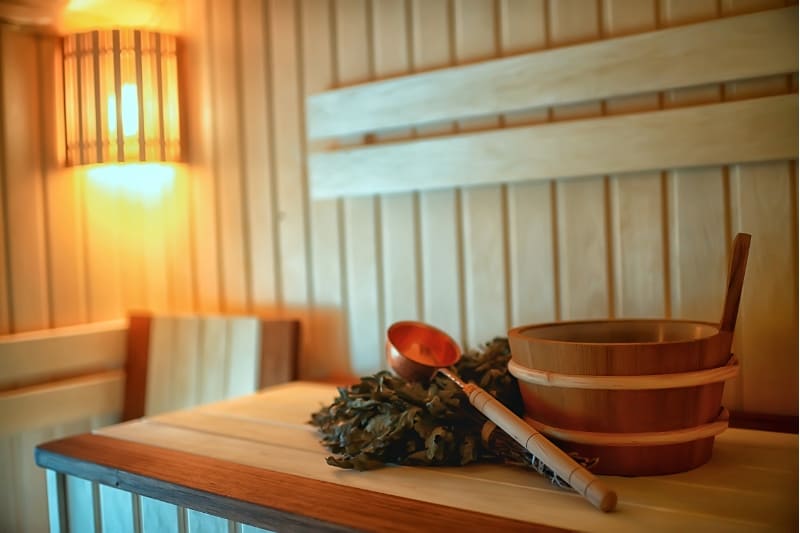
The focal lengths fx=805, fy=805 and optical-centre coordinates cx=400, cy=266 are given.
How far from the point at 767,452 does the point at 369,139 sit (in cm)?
122

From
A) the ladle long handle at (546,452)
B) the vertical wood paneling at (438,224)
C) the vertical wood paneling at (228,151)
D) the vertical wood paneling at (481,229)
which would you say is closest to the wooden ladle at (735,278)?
the ladle long handle at (546,452)

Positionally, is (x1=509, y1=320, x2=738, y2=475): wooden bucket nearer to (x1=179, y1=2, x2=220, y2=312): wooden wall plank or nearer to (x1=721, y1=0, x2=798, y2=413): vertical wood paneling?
(x1=721, y1=0, x2=798, y2=413): vertical wood paneling

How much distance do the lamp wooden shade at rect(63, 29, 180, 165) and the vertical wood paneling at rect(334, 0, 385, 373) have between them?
599mm

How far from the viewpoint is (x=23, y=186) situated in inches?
89.5

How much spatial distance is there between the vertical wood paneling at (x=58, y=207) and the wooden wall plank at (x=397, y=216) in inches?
38.2

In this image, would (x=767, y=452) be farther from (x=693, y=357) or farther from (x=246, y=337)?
(x=246, y=337)

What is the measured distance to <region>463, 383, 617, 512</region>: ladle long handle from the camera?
110 centimetres

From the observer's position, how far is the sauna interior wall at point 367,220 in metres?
1.62

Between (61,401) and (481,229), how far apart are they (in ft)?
4.19

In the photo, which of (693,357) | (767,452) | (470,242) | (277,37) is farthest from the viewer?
(277,37)

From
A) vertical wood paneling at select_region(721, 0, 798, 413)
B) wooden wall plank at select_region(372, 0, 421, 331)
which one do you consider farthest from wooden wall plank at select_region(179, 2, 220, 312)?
vertical wood paneling at select_region(721, 0, 798, 413)

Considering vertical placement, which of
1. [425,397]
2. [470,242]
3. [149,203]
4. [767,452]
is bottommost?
[767,452]

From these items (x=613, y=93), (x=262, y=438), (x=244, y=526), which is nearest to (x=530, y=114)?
(x=613, y=93)

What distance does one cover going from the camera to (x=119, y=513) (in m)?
1.47
